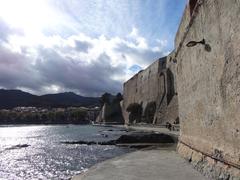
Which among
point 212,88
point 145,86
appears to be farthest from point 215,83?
point 145,86

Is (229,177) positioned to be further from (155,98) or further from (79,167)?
(155,98)

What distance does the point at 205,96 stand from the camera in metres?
8.98

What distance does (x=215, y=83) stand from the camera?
7836mm

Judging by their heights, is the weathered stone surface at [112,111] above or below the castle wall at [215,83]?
above

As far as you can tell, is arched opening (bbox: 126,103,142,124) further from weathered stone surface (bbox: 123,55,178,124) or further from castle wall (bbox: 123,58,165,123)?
castle wall (bbox: 123,58,165,123)

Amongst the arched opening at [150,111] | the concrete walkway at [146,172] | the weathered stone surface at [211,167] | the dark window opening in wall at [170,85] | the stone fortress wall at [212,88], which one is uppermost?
the dark window opening in wall at [170,85]

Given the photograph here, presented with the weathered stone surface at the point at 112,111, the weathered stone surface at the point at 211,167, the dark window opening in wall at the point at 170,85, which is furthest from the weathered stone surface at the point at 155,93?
the weathered stone surface at the point at 211,167

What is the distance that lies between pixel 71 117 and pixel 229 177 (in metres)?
140

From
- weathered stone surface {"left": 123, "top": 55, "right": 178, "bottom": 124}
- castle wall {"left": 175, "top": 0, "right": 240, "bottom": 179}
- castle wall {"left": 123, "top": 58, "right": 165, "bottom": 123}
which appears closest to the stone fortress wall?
castle wall {"left": 175, "top": 0, "right": 240, "bottom": 179}

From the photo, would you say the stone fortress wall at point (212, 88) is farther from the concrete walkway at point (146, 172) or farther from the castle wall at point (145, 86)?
the castle wall at point (145, 86)

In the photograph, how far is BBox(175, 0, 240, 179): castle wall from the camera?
6.44 metres

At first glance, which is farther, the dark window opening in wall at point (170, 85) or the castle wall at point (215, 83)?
the dark window opening in wall at point (170, 85)

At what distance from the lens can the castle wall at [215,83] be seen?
253 inches

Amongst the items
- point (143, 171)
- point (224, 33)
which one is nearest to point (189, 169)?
point (143, 171)
